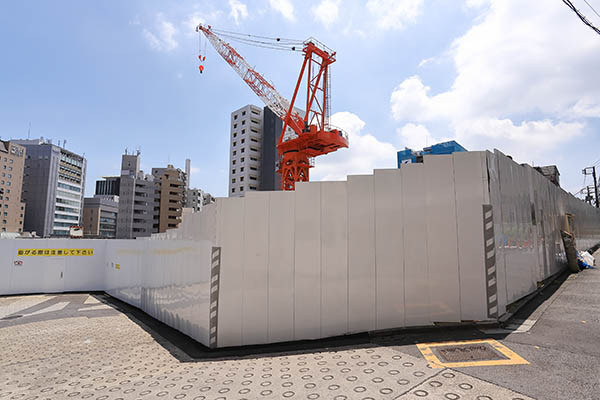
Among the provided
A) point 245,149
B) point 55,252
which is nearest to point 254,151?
point 245,149

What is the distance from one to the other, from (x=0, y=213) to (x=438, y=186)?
12001cm

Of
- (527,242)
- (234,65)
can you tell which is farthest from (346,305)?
(234,65)

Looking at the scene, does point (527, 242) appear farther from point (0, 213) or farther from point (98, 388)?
point (0, 213)

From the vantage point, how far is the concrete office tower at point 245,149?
262ft

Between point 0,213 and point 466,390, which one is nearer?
point 466,390

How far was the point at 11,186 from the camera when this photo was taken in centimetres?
9212

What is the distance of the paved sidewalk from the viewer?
3.39 metres

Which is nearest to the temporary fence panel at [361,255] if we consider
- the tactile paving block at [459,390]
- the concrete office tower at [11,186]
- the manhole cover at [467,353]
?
the manhole cover at [467,353]

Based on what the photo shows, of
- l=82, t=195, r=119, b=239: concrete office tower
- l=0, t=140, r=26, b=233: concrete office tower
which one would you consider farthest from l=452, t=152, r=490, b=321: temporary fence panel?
l=82, t=195, r=119, b=239: concrete office tower

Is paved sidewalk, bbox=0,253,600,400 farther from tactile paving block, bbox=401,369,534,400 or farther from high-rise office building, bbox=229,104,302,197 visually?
high-rise office building, bbox=229,104,302,197

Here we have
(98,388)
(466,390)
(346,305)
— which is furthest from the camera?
(346,305)

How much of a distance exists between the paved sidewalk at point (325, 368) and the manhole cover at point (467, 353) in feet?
0.61

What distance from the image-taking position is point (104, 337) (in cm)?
795

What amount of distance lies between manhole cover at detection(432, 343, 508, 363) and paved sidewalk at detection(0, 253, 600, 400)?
19cm
